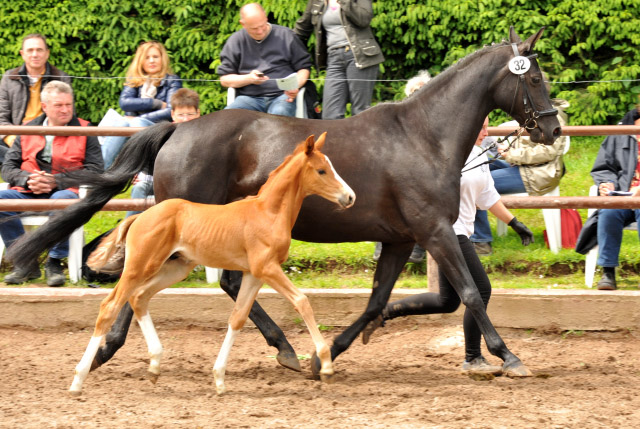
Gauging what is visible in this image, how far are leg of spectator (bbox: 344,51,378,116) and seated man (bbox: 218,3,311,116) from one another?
372mm

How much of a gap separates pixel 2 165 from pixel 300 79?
8.29 feet

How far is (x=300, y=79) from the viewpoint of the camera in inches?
310

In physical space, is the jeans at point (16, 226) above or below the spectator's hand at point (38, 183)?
below

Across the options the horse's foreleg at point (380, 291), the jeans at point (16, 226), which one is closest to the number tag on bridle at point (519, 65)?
the horse's foreleg at point (380, 291)

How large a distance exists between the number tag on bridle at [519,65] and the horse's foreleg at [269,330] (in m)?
2.12

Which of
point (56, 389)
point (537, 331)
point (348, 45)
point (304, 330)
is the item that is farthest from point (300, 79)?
point (56, 389)

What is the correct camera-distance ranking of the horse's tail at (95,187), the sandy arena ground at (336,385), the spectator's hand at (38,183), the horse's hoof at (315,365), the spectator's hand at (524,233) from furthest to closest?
the spectator's hand at (38,183)
the spectator's hand at (524,233)
the horse's tail at (95,187)
the horse's hoof at (315,365)
the sandy arena ground at (336,385)

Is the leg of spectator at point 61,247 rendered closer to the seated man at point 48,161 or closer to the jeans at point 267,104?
the seated man at point 48,161

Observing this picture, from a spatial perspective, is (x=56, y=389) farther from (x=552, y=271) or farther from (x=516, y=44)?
(x=552, y=271)

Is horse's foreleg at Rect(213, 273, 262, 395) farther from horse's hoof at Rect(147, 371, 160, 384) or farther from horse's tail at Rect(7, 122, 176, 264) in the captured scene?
horse's tail at Rect(7, 122, 176, 264)

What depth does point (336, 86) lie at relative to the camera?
804 cm

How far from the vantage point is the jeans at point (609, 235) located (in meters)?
6.91

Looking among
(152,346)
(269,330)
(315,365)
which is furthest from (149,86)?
(315,365)

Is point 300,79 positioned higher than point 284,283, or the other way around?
point 300,79
